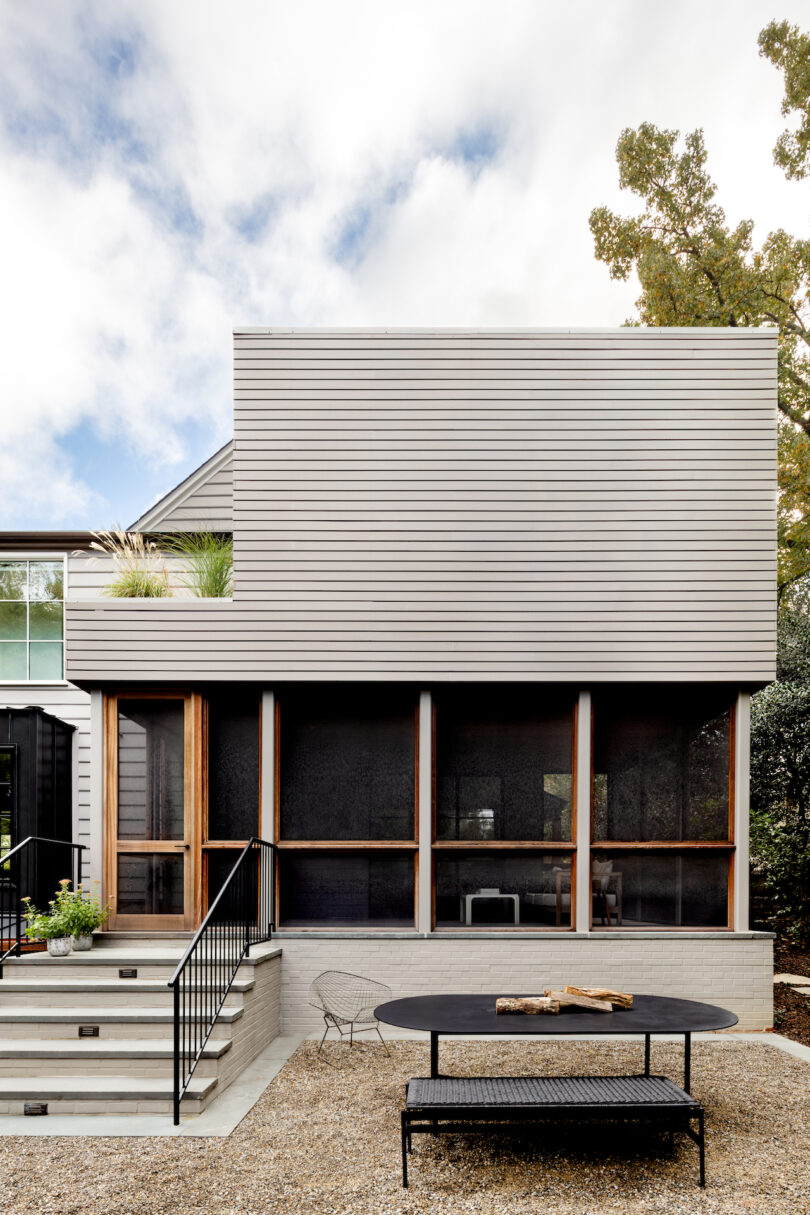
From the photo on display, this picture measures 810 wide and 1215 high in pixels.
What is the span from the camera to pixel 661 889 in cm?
684

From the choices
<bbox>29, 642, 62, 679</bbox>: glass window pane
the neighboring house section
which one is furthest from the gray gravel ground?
<bbox>29, 642, 62, 679</bbox>: glass window pane

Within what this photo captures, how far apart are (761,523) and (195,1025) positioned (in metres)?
5.76

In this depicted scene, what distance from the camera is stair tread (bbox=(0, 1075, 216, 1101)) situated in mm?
4848

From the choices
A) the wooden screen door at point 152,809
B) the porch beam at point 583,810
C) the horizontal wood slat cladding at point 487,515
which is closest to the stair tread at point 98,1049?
the wooden screen door at point 152,809

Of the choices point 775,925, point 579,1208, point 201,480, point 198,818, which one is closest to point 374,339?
point 201,480

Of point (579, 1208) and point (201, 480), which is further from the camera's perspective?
point (201, 480)

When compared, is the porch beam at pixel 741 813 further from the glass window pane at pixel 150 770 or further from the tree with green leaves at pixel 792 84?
the tree with green leaves at pixel 792 84

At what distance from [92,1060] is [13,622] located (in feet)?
19.1

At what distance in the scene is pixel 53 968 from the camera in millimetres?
6023

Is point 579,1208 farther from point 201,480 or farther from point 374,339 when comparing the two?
point 201,480

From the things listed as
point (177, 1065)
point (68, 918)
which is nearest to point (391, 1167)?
point (177, 1065)

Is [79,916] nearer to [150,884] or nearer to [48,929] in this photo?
[48,929]

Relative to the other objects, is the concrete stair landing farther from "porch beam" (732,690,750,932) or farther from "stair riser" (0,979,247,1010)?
"porch beam" (732,690,750,932)

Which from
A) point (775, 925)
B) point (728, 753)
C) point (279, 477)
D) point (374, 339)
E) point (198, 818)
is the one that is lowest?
point (775, 925)
